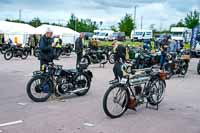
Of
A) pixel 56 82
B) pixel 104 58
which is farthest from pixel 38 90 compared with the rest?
pixel 104 58

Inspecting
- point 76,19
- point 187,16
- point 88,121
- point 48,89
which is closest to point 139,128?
point 88,121

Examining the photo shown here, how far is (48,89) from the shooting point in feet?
28.9

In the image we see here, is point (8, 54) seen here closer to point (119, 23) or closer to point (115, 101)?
point (115, 101)

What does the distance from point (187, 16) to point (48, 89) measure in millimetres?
65382

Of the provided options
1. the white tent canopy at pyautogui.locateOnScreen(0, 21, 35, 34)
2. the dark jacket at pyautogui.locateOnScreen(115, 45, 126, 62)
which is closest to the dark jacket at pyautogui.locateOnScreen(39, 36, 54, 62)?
the dark jacket at pyautogui.locateOnScreen(115, 45, 126, 62)

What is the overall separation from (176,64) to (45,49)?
288 inches

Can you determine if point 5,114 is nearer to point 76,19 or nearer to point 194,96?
point 194,96

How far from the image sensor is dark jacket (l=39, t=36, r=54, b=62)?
31.2ft

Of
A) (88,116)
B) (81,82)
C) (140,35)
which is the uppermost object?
(140,35)

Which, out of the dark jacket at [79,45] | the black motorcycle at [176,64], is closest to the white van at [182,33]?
the dark jacket at [79,45]

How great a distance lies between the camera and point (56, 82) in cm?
901

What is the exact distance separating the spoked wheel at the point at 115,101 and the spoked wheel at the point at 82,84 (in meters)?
2.26

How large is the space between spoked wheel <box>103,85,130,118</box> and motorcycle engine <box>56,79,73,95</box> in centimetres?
214

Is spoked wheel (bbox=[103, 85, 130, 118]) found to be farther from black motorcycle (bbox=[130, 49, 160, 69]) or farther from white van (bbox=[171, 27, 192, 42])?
white van (bbox=[171, 27, 192, 42])
